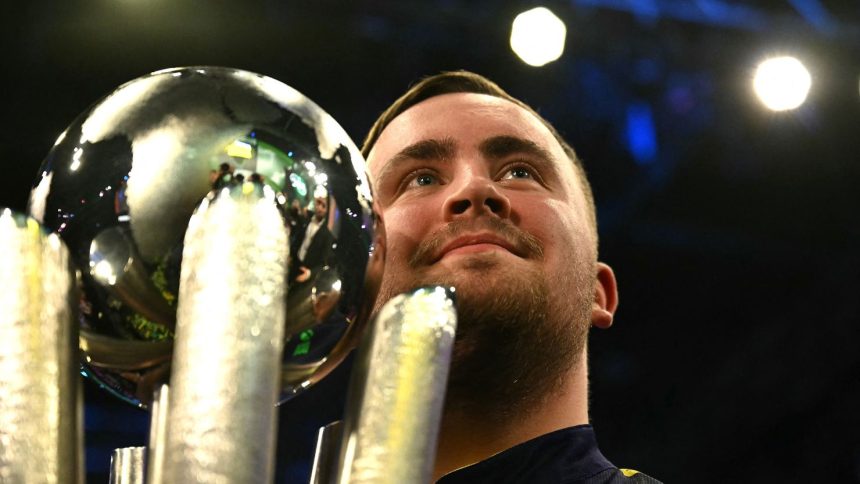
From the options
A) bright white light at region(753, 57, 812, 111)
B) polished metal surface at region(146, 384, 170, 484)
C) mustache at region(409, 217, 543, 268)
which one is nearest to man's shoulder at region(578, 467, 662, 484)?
mustache at region(409, 217, 543, 268)

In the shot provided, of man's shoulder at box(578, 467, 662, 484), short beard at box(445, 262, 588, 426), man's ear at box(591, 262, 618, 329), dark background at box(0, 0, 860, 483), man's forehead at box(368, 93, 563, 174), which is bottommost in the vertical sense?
man's shoulder at box(578, 467, 662, 484)

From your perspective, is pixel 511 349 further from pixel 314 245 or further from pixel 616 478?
pixel 314 245

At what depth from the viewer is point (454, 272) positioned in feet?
4.43

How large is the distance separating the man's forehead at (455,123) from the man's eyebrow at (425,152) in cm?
1

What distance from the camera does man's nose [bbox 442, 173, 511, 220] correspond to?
1.38m

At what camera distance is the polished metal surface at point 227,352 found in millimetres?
458

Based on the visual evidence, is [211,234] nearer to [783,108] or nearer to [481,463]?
[481,463]

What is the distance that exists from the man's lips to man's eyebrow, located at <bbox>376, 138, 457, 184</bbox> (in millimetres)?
195

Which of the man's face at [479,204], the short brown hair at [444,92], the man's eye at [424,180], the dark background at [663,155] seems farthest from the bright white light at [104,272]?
the dark background at [663,155]

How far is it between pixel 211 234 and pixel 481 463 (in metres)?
0.93

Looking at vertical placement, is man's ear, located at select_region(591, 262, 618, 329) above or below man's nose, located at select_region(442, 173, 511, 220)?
above

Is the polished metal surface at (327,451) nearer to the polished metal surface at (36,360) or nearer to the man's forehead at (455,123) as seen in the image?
the polished metal surface at (36,360)

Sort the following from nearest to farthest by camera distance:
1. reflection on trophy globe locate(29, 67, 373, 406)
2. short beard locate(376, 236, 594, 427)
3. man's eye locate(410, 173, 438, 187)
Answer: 1. reflection on trophy globe locate(29, 67, 373, 406)
2. short beard locate(376, 236, 594, 427)
3. man's eye locate(410, 173, 438, 187)

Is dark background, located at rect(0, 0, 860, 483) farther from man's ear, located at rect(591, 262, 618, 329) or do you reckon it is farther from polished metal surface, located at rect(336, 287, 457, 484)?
polished metal surface, located at rect(336, 287, 457, 484)
